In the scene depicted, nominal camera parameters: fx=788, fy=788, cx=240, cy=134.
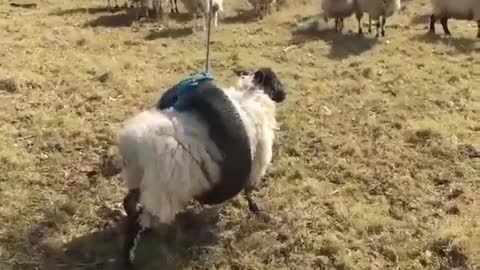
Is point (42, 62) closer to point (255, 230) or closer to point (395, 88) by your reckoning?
point (395, 88)

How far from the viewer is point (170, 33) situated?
1156 centimetres

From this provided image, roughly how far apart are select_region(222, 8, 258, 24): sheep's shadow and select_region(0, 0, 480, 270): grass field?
1.30 meters

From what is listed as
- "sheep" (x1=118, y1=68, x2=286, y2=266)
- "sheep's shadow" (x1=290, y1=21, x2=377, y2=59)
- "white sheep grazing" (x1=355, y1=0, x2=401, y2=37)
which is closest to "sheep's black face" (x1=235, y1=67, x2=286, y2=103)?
"sheep" (x1=118, y1=68, x2=286, y2=266)

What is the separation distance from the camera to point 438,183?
6.30 metres

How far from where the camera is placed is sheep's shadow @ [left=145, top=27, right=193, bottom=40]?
1136cm

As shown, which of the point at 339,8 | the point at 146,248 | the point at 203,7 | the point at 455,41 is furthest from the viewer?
the point at 203,7

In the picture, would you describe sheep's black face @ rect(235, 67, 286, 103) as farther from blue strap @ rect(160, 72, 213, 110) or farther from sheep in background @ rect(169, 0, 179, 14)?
sheep in background @ rect(169, 0, 179, 14)

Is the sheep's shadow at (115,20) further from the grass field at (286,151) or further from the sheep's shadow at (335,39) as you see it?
the sheep's shadow at (335,39)

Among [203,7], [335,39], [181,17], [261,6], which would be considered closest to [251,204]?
[335,39]

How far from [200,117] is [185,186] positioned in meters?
0.46

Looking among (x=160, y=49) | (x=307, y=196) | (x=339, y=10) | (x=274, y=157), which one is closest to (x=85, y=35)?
(x=160, y=49)

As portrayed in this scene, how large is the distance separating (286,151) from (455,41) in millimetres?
5537

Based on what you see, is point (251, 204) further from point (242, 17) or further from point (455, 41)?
point (242, 17)

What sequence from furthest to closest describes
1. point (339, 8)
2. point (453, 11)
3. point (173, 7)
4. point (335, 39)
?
1. point (173, 7)
2. point (453, 11)
3. point (339, 8)
4. point (335, 39)
